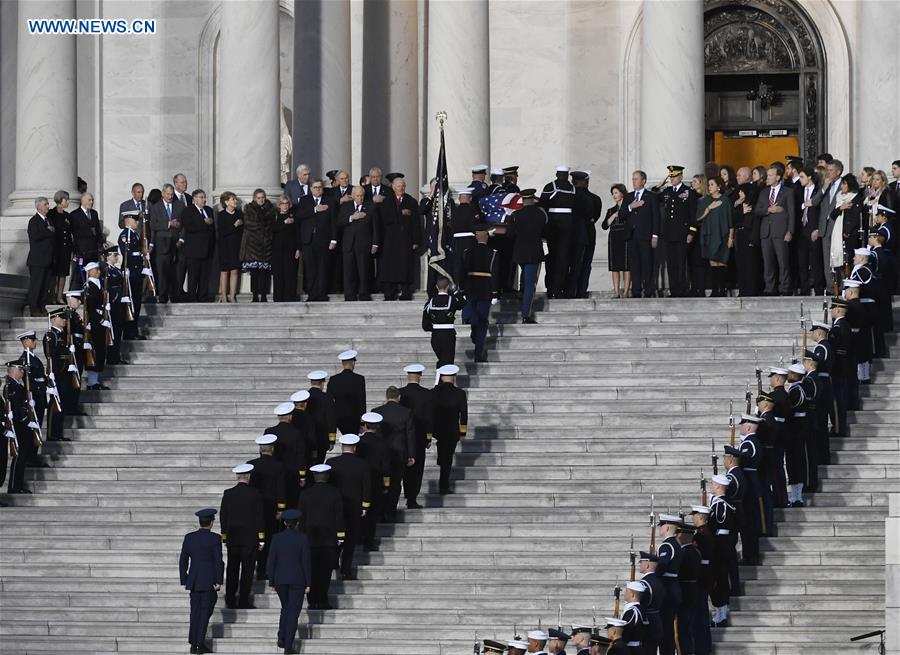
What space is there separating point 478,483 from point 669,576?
4.98 m

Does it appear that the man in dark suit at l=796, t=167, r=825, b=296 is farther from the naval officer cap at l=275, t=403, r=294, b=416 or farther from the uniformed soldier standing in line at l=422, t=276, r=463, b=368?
the naval officer cap at l=275, t=403, r=294, b=416

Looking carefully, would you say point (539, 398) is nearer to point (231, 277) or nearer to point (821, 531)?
point (821, 531)

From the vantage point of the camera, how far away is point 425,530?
28.7 metres

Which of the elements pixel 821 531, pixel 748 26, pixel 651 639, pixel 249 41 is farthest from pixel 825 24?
Result: pixel 651 639

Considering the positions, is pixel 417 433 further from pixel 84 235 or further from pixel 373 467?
pixel 84 235

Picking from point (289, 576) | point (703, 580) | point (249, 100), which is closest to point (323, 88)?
point (249, 100)

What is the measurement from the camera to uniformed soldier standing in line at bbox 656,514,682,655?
25.1 meters

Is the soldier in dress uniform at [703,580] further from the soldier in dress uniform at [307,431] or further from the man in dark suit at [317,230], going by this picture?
the man in dark suit at [317,230]

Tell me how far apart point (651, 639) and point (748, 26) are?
22.8 metres

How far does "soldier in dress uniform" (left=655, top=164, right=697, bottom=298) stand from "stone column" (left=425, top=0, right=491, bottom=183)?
15.3 ft

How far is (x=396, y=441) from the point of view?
28781 millimetres

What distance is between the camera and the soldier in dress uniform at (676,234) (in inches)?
1395

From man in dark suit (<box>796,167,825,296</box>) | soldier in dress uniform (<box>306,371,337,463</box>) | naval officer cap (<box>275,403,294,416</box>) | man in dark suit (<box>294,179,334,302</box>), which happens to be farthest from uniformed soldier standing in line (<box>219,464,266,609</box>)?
man in dark suit (<box>796,167,825,296</box>)

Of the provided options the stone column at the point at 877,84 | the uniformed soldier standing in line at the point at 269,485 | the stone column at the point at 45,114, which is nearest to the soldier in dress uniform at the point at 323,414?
the uniformed soldier standing in line at the point at 269,485
